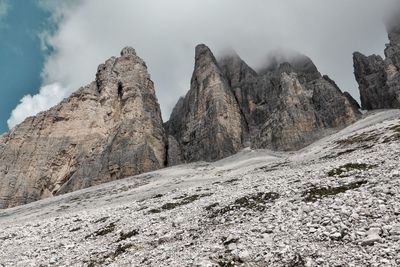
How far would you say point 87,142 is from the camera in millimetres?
130750

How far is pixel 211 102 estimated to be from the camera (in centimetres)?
14875

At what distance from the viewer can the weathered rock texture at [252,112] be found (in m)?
126

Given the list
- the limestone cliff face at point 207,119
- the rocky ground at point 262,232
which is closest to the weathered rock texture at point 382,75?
the limestone cliff face at point 207,119

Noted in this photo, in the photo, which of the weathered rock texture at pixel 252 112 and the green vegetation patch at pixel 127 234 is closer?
the green vegetation patch at pixel 127 234

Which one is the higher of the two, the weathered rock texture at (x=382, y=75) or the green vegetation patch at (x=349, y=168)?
the weathered rock texture at (x=382, y=75)

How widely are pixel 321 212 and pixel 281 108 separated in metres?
117

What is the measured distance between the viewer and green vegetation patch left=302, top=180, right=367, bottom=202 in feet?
70.7

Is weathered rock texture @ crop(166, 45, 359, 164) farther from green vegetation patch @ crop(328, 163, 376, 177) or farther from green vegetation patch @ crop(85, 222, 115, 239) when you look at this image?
green vegetation patch @ crop(85, 222, 115, 239)

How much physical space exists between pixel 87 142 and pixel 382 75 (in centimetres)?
11578

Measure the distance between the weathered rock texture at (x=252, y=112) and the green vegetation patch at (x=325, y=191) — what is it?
3842 inches

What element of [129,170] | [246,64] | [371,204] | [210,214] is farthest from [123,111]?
[371,204]

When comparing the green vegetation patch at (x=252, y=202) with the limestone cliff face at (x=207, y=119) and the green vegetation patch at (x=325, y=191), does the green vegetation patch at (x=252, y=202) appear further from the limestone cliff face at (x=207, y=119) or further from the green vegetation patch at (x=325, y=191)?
the limestone cliff face at (x=207, y=119)

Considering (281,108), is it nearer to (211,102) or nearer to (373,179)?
(211,102)

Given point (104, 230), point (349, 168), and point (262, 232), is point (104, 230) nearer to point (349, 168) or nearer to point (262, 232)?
point (262, 232)
